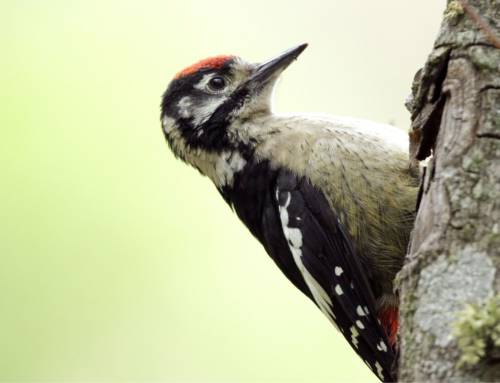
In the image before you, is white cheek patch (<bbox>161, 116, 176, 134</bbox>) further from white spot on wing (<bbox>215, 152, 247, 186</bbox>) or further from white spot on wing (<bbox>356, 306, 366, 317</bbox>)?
white spot on wing (<bbox>356, 306, 366, 317</bbox>)

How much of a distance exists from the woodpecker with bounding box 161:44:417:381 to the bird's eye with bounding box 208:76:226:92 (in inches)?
8.2

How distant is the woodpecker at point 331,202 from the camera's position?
378 centimetres

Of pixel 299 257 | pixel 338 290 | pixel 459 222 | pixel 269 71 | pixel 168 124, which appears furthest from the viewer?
pixel 168 124

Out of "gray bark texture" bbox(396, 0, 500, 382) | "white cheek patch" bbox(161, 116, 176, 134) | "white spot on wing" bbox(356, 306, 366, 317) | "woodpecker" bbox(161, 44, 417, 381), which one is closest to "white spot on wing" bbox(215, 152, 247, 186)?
"woodpecker" bbox(161, 44, 417, 381)

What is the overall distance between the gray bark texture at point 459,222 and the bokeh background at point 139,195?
2.70 metres

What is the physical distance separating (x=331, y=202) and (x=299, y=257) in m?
0.34

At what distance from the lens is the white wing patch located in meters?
3.97

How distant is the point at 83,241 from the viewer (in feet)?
20.9

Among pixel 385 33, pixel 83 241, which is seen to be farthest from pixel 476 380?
pixel 83 241

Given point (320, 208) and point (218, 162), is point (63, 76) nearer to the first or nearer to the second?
point (218, 162)

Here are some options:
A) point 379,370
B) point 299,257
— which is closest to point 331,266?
point 299,257

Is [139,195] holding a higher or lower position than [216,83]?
lower

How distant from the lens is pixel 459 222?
8.11 feet

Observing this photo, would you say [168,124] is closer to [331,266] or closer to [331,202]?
[331,202]
